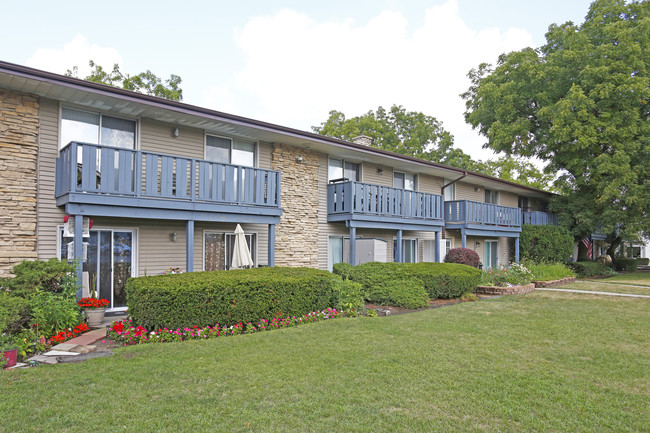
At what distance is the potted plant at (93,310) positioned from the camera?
8000mm

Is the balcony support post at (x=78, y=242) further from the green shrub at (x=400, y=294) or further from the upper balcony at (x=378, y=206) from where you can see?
the upper balcony at (x=378, y=206)

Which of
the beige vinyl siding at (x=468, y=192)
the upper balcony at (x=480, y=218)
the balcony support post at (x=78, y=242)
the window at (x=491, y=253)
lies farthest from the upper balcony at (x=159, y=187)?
the window at (x=491, y=253)

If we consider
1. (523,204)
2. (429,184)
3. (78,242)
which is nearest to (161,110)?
(78,242)

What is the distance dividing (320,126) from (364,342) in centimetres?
3664

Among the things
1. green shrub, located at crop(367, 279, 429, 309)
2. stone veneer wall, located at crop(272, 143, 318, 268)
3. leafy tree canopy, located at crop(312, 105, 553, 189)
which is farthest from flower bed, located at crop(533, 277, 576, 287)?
leafy tree canopy, located at crop(312, 105, 553, 189)

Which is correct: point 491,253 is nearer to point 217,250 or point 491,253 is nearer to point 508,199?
point 508,199

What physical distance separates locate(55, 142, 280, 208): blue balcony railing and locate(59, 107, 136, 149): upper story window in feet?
2.08

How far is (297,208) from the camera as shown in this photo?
1380 cm

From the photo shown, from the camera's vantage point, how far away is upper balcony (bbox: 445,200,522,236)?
742 inches

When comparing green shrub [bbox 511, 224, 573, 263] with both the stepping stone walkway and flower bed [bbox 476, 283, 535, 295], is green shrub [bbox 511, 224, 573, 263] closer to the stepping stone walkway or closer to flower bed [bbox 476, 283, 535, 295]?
flower bed [bbox 476, 283, 535, 295]

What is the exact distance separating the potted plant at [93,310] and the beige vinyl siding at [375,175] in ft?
33.8

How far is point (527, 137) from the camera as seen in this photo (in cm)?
2297

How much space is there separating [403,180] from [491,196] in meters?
8.02

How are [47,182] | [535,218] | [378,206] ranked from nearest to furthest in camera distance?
[47,182] < [378,206] < [535,218]
